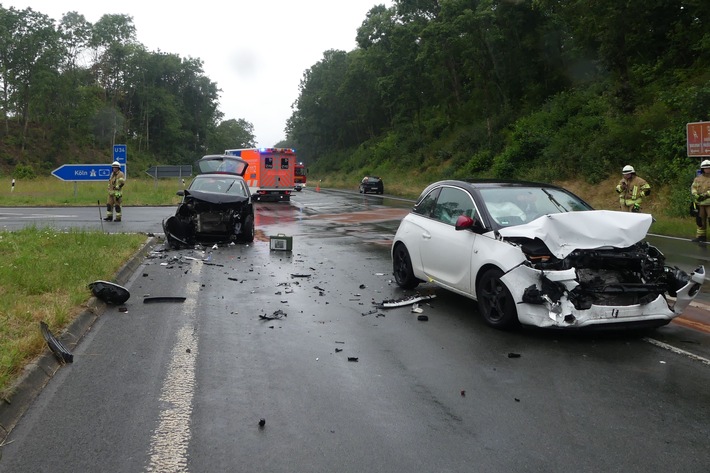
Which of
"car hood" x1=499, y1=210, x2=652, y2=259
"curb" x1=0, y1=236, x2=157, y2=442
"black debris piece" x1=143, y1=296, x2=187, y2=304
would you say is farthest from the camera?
"black debris piece" x1=143, y1=296, x2=187, y2=304

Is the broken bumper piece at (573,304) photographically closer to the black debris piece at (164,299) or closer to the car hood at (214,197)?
the black debris piece at (164,299)

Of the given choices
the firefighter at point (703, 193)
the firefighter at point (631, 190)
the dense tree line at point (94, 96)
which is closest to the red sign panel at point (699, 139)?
the firefighter at point (703, 193)

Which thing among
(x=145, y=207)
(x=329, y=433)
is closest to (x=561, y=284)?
(x=329, y=433)

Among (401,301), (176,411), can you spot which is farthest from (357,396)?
(401,301)

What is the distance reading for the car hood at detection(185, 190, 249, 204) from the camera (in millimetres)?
13852

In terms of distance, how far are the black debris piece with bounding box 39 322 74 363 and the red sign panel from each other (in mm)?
18032

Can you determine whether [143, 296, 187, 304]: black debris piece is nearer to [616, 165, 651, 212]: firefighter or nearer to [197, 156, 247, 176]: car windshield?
[616, 165, 651, 212]: firefighter

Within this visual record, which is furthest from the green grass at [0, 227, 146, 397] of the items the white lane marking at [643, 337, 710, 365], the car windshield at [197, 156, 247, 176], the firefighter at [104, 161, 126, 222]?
the car windshield at [197, 156, 247, 176]

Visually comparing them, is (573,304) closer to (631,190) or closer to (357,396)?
(357,396)

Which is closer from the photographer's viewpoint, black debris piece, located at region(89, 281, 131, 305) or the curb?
the curb

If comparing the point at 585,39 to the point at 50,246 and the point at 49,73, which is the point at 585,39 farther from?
the point at 49,73

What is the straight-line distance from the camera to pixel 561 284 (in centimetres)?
577

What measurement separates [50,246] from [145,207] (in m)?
16.4

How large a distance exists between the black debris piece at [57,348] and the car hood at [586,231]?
4308 mm
